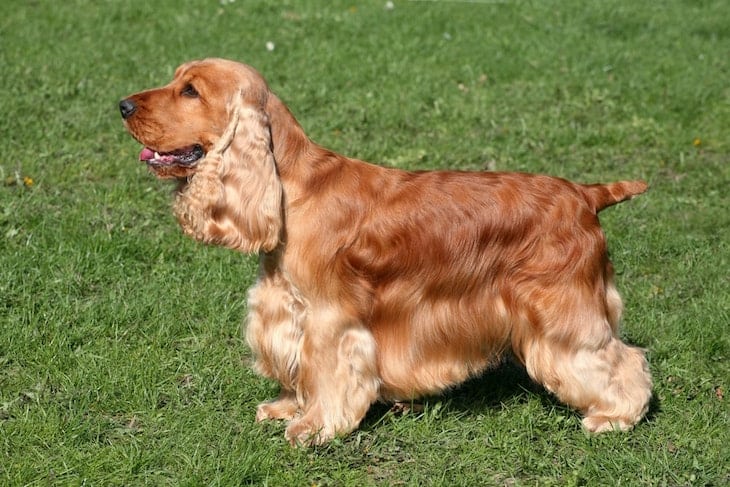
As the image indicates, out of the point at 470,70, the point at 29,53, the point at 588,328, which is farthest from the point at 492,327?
the point at 29,53

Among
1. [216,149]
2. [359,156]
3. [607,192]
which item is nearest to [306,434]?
[216,149]

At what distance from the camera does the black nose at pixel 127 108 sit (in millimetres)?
4453

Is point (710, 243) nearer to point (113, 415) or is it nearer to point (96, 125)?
point (113, 415)

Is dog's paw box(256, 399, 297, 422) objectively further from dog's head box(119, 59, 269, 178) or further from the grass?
dog's head box(119, 59, 269, 178)

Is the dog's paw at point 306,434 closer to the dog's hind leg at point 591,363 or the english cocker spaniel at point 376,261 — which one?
the english cocker spaniel at point 376,261

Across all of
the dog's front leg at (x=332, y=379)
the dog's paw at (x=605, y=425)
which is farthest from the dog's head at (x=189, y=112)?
the dog's paw at (x=605, y=425)

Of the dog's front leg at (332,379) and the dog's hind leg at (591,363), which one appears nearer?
the dog's front leg at (332,379)

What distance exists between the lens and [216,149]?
436 centimetres

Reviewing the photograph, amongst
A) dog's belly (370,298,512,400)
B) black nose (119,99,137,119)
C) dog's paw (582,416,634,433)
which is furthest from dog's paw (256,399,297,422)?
black nose (119,99,137,119)

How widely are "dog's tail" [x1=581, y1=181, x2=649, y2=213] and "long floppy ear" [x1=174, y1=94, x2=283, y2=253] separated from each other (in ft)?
4.87

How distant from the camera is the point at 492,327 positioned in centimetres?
479

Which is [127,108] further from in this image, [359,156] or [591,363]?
[359,156]

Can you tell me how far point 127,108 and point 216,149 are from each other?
1.50 ft

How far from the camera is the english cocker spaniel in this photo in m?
4.40
